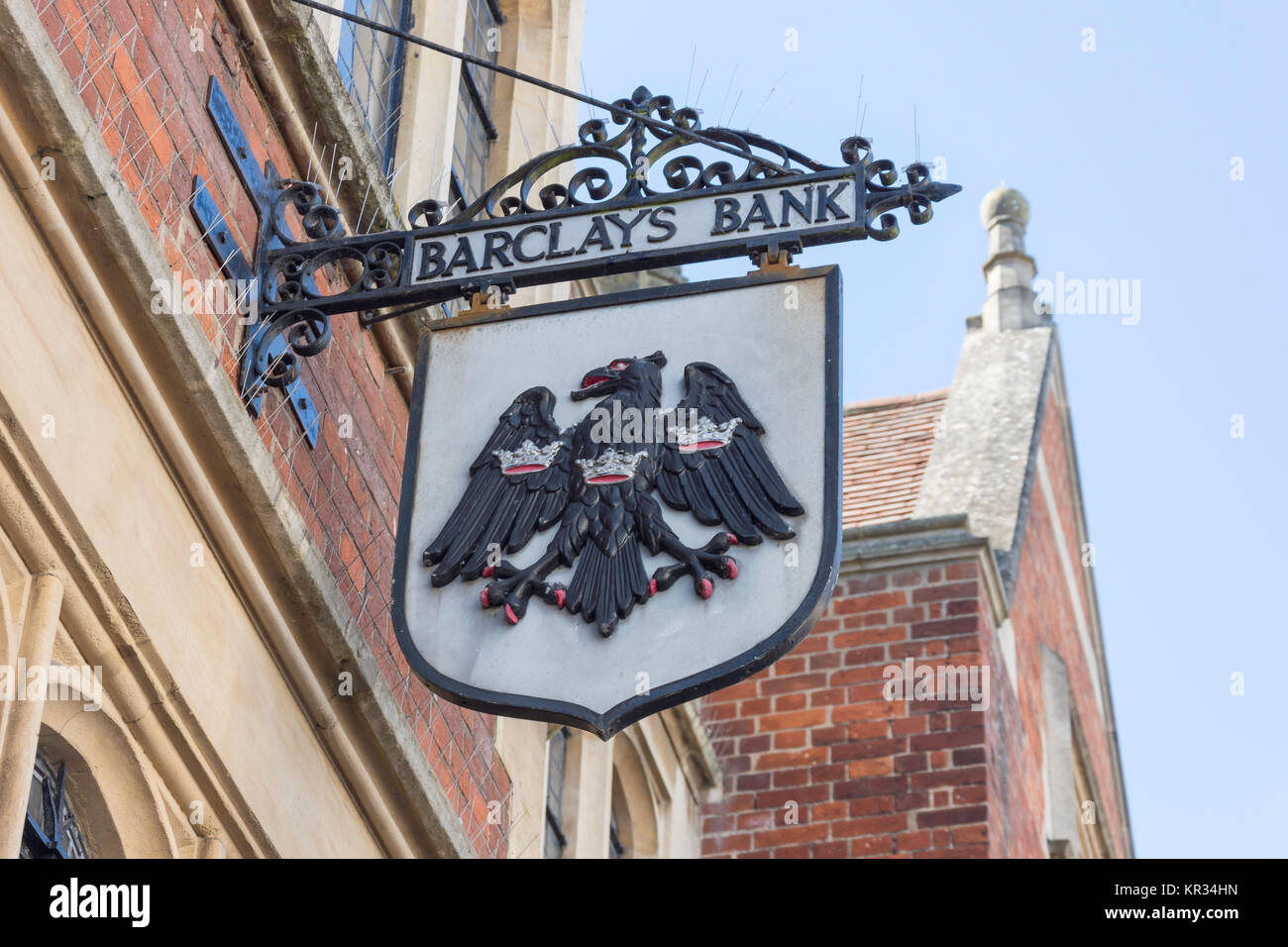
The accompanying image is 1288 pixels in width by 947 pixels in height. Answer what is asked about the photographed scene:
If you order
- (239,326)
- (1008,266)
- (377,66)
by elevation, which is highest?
(1008,266)

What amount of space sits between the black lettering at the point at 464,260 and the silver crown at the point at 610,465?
0.75 m

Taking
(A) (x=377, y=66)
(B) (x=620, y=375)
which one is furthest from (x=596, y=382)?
(A) (x=377, y=66)

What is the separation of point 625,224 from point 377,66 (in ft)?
8.66

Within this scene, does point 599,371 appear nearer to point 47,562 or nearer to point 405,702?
point 47,562

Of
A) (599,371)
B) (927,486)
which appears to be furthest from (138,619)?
(927,486)

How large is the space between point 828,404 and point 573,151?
115 centimetres

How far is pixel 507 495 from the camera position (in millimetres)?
5824

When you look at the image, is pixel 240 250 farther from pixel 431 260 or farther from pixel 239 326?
pixel 431 260

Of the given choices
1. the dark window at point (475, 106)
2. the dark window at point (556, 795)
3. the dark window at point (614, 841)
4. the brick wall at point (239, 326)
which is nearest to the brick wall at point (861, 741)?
the dark window at point (614, 841)

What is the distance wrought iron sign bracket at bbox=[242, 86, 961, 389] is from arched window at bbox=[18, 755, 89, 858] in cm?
126

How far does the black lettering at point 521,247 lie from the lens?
245 inches

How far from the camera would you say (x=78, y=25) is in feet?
19.0

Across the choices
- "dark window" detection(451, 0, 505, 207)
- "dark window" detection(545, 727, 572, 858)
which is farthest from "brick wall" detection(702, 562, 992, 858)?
"dark window" detection(451, 0, 505, 207)
